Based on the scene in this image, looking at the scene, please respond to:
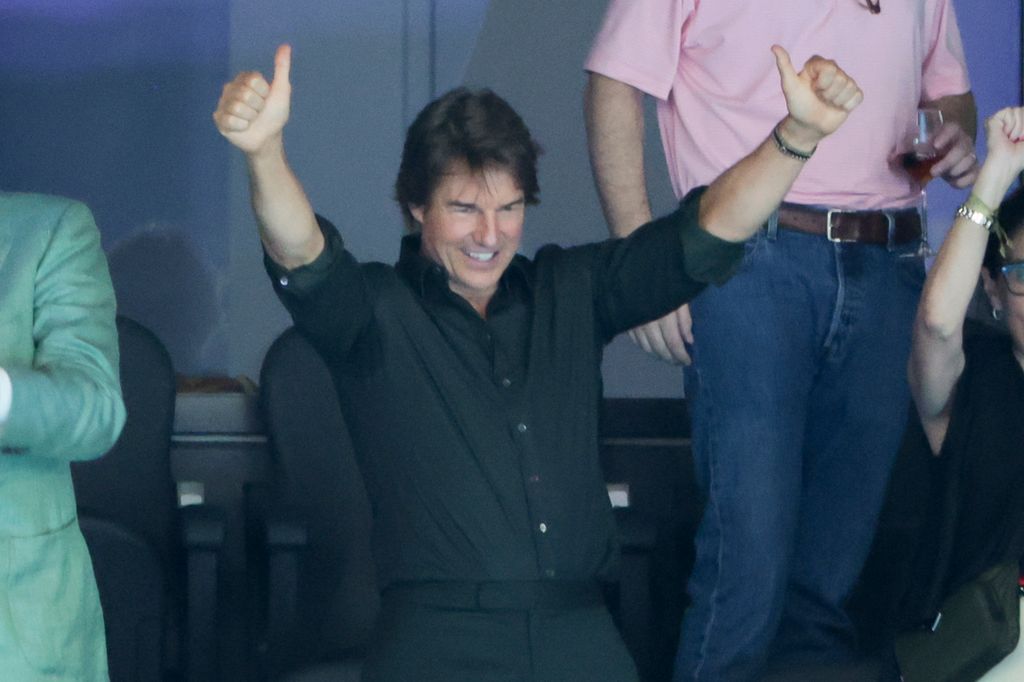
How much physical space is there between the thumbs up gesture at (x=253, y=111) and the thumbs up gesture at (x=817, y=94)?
2.11ft

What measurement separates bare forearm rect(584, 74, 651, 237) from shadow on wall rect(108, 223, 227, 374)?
1.79 metres

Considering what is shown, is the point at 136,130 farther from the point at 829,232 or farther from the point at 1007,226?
the point at 1007,226

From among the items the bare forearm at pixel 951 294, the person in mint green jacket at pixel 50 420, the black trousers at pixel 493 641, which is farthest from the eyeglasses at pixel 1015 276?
the person in mint green jacket at pixel 50 420

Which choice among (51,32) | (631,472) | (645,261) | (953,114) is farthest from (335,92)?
(645,261)

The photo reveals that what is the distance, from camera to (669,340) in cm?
246

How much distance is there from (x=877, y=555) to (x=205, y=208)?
83.3 inches

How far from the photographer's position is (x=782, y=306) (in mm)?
2377

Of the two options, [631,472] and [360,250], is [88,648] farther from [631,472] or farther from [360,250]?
[360,250]

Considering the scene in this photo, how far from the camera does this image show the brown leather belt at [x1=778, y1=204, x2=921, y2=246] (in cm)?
244

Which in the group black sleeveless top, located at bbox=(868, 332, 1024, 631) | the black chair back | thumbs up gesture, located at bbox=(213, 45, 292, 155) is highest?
thumbs up gesture, located at bbox=(213, 45, 292, 155)

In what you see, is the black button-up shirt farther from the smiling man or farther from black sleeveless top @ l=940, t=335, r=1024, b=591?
black sleeveless top @ l=940, t=335, r=1024, b=591

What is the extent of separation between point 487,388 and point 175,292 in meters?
2.11

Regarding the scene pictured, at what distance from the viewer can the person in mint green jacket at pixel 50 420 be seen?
1718 mm

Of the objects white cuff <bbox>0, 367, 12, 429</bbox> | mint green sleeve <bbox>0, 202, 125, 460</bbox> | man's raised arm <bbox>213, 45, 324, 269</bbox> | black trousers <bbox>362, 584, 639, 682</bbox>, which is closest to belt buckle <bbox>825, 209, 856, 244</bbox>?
black trousers <bbox>362, 584, 639, 682</bbox>
